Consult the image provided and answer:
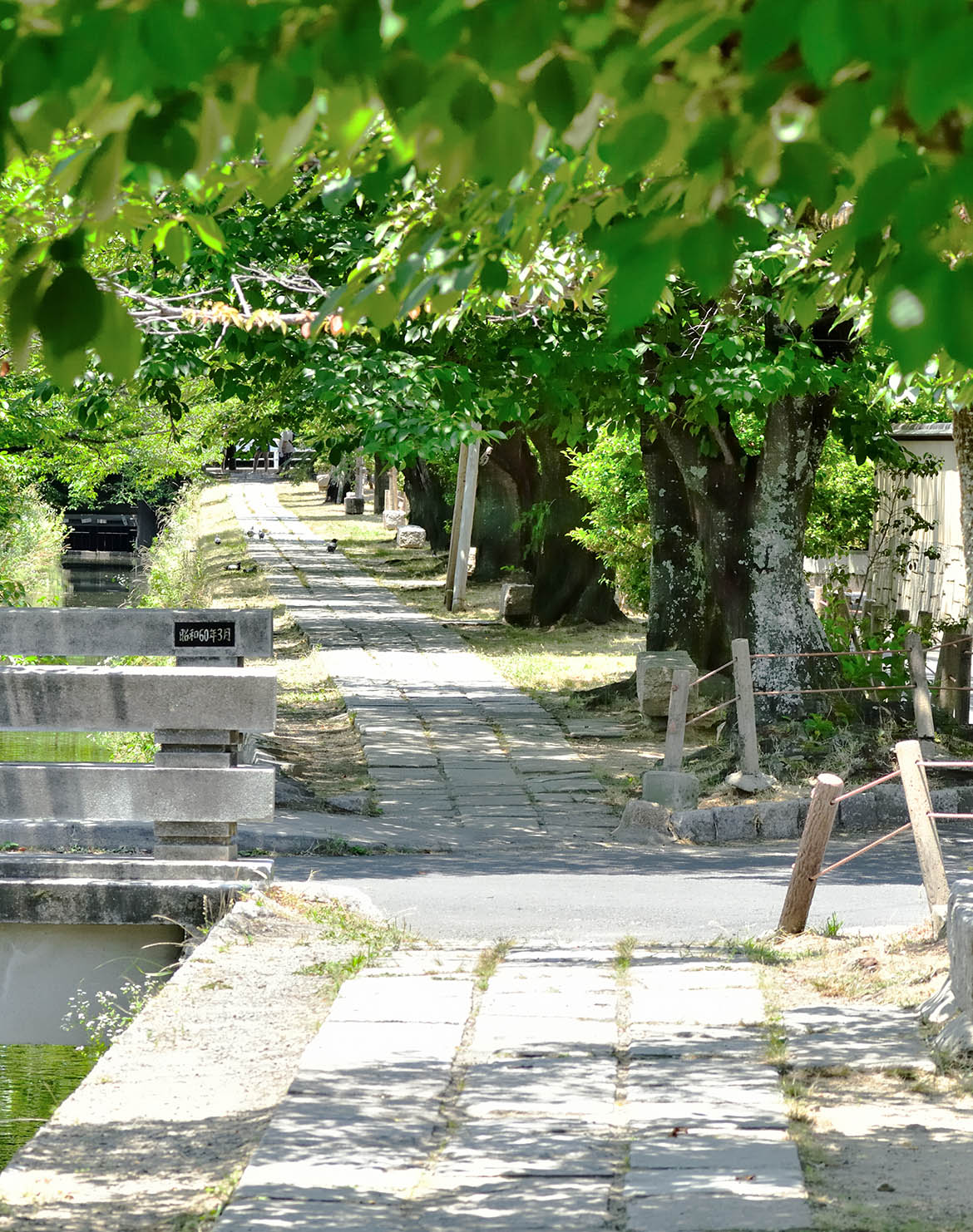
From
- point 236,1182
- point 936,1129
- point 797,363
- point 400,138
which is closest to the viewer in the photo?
point 400,138

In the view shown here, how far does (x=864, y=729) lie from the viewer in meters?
13.6

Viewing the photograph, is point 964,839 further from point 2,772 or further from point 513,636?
point 513,636

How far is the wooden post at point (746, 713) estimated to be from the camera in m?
12.0

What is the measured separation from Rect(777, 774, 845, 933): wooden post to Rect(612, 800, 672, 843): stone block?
162 inches

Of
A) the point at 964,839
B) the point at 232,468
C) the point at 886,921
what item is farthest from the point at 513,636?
the point at 232,468

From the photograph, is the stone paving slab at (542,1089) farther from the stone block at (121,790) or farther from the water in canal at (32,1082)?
the water in canal at (32,1082)

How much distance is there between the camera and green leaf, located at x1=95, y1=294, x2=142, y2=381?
2729 millimetres

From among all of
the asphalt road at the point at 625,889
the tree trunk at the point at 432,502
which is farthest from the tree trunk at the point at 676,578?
the tree trunk at the point at 432,502

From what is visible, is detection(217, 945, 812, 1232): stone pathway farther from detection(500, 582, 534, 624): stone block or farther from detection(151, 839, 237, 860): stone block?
detection(500, 582, 534, 624): stone block

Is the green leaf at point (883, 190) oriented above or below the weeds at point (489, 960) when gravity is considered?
above

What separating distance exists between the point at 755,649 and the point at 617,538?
7297mm

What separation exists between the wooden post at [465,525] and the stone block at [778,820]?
11.6 meters

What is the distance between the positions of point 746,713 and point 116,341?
9.70 metres

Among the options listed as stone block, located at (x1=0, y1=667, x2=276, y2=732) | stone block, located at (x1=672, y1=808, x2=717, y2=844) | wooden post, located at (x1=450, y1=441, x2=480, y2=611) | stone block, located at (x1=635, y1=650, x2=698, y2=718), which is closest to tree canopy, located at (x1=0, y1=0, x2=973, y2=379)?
stone block, located at (x1=0, y1=667, x2=276, y2=732)
